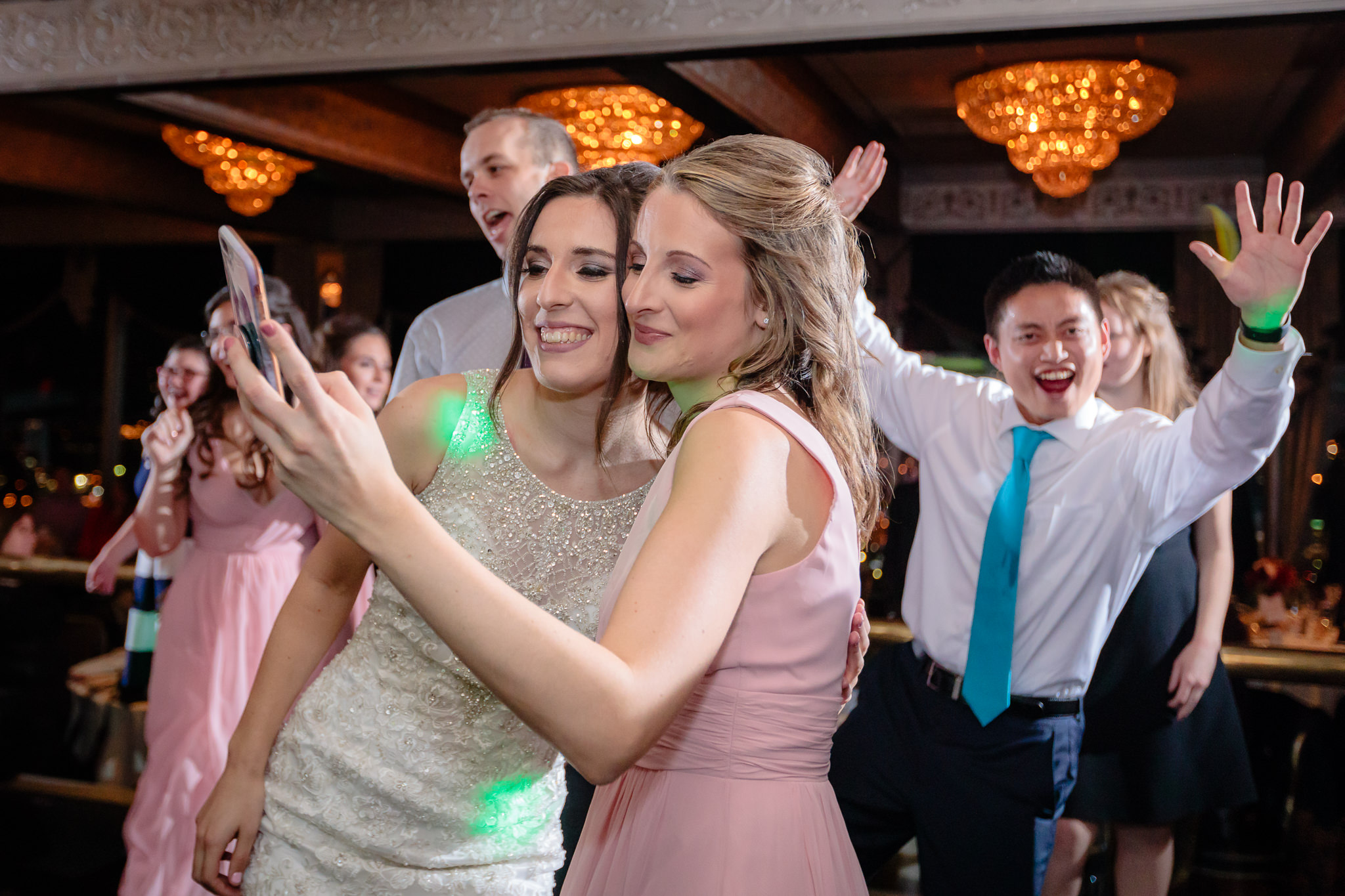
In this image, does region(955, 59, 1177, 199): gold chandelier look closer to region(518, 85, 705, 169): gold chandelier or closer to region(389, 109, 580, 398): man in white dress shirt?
region(518, 85, 705, 169): gold chandelier

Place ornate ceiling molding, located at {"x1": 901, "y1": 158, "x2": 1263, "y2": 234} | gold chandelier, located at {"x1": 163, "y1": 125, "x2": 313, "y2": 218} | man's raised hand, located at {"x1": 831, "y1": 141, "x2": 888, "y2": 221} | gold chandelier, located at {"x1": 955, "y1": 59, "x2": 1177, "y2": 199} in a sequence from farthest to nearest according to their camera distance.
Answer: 1. ornate ceiling molding, located at {"x1": 901, "y1": 158, "x2": 1263, "y2": 234}
2. gold chandelier, located at {"x1": 163, "y1": 125, "x2": 313, "y2": 218}
3. gold chandelier, located at {"x1": 955, "y1": 59, "x2": 1177, "y2": 199}
4. man's raised hand, located at {"x1": 831, "y1": 141, "x2": 888, "y2": 221}

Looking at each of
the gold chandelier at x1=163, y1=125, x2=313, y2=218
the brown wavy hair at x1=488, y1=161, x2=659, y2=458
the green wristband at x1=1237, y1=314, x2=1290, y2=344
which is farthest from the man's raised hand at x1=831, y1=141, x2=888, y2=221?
the gold chandelier at x1=163, y1=125, x2=313, y2=218

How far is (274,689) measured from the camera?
1.46m

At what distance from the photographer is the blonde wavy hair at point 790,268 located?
1171 millimetres

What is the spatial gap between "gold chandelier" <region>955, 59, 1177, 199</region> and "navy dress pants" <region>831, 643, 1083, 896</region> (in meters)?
3.09

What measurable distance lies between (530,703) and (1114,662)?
2452mm

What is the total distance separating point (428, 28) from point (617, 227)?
295 cm

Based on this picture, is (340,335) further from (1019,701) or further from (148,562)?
(1019,701)

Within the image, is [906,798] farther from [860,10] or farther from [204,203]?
[204,203]

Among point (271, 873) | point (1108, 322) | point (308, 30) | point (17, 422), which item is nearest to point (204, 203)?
point (17, 422)

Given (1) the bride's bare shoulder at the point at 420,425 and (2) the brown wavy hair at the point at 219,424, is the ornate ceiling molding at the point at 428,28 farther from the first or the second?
(1) the bride's bare shoulder at the point at 420,425

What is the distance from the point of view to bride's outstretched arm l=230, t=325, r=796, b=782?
2.62 feet

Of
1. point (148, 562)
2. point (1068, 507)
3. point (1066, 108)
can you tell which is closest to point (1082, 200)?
point (1066, 108)

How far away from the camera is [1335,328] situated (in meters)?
6.28
